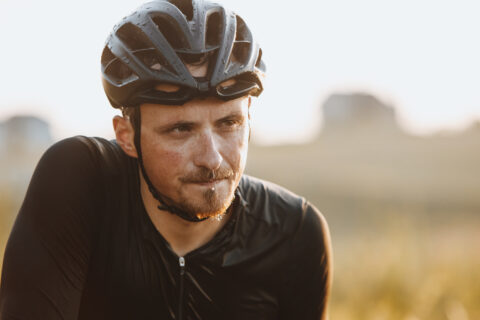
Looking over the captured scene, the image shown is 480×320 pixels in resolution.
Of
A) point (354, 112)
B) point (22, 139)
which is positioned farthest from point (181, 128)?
point (354, 112)

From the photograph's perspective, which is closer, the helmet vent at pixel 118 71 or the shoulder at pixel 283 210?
the helmet vent at pixel 118 71

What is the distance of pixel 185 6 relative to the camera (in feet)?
9.46

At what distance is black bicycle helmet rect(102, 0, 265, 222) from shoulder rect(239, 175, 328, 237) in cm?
46

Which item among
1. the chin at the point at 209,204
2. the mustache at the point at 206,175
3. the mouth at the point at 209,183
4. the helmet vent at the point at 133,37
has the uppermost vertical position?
the helmet vent at the point at 133,37

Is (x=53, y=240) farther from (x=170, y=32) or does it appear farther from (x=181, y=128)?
(x=170, y=32)

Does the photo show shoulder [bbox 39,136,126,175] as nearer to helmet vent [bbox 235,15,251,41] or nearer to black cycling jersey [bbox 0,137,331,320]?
black cycling jersey [bbox 0,137,331,320]

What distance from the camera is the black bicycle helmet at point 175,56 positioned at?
251cm

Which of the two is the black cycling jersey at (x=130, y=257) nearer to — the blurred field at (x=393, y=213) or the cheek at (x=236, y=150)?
the cheek at (x=236, y=150)

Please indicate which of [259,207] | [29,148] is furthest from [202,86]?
[29,148]

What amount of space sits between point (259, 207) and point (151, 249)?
665 mm

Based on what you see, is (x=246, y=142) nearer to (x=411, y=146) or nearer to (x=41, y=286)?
(x=41, y=286)

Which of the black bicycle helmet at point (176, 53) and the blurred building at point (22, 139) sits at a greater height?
the black bicycle helmet at point (176, 53)

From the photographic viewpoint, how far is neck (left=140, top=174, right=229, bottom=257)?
2.71 meters

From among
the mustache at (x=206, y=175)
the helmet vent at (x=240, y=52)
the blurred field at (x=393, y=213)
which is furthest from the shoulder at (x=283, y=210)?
the blurred field at (x=393, y=213)
